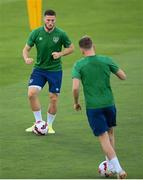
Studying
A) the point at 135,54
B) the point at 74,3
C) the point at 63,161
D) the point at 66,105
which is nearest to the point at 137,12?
the point at 74,3

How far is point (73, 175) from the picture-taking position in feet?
42.9

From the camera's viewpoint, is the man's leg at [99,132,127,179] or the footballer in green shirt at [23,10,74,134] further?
the footballer in green shirt at [23,10,74,134]

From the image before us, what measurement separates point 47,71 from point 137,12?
1516 centimetres

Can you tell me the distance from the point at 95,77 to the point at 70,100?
6.00 m

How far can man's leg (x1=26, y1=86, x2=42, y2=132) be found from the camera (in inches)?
621

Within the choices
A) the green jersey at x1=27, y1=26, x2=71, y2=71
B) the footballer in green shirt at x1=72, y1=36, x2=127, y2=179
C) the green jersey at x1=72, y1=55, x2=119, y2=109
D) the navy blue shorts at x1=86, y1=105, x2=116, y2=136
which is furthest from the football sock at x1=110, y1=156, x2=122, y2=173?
the green jersey at x1=27, y1=26, x2=71, y2=71

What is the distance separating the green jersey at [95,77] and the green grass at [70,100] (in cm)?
121

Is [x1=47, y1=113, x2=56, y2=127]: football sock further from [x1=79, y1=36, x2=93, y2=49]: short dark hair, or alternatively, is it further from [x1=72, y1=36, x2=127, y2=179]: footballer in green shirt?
[x1=79, y1=36, x2=93, y2=49]: short dark hair

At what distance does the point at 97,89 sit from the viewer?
1288cm

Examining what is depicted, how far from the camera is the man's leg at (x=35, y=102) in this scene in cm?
1577

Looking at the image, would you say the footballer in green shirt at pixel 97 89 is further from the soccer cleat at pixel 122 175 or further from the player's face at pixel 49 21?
the player's face at pixel 49 21

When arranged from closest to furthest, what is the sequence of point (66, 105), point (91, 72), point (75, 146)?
point (91, 72) → point (75, 146) → point (66, 105)

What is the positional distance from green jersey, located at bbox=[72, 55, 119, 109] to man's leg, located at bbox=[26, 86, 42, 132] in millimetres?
2964

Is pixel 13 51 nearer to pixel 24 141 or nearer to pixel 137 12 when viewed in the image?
pixel 137 12
